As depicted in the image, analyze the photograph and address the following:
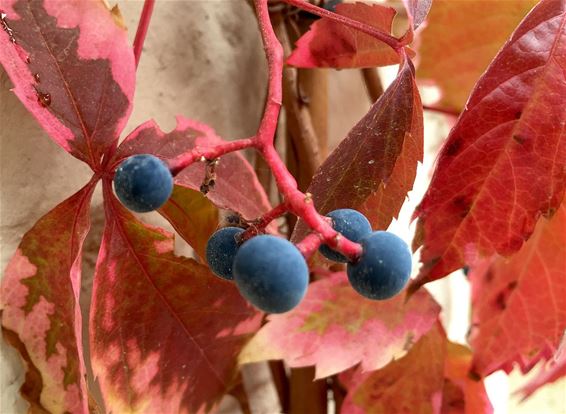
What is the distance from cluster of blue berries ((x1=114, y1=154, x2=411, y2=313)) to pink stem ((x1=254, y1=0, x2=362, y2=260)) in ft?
0.03

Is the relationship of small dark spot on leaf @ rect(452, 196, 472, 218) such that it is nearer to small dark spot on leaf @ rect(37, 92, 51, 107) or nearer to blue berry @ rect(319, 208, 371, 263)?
blue berry @ rect(319, 208, 371, 263)

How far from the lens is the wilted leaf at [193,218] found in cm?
41

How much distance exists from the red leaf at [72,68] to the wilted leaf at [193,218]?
7 centimetres

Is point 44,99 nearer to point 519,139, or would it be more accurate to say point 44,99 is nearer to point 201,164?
point 201,164

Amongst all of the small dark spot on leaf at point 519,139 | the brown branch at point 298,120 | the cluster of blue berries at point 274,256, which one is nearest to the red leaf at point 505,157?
the small dark spot on leaf at point 519,139

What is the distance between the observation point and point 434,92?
592 mm

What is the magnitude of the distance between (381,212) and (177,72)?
0.25 metres

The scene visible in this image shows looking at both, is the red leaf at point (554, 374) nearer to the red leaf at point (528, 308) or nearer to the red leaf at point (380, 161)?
the red leaf at point (528, 308)

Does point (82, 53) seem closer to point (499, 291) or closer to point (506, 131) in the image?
point (506, 131)

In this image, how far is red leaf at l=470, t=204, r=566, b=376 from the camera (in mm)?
488

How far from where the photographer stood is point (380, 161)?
0.34 meters

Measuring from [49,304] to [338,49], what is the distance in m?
0.28

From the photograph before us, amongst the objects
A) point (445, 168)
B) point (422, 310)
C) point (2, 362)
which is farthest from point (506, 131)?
point (2, 362)

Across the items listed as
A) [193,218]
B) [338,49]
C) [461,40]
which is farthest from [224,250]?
[461,40]
